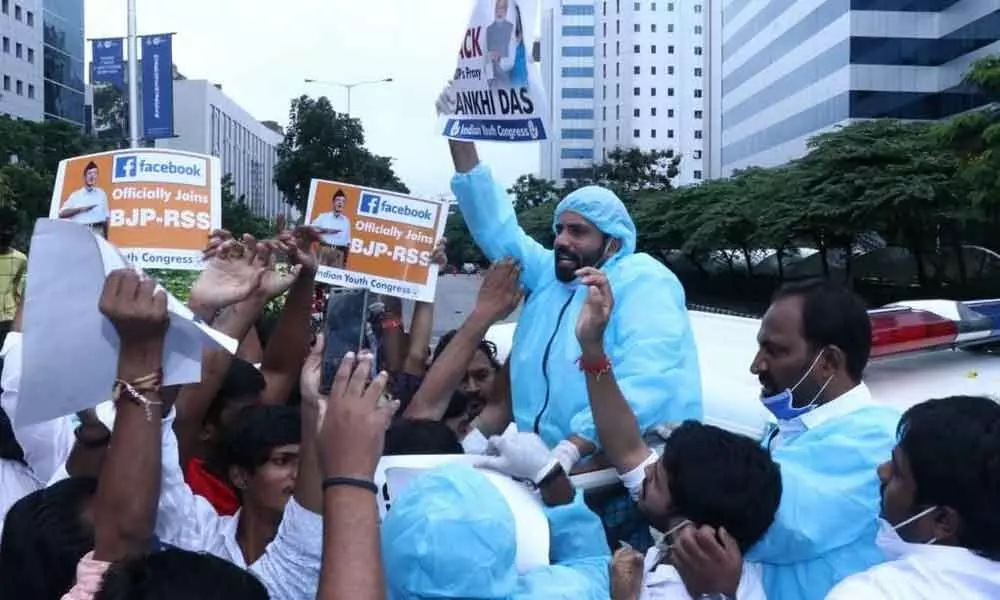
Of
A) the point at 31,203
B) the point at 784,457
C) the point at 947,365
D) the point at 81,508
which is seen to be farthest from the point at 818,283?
the point at 31,203

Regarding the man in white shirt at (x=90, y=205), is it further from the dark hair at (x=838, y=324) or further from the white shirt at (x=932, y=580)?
the white shirt at (x=932, y=580)

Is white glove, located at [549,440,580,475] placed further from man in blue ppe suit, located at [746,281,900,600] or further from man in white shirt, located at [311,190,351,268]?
man in white shirt, located at [311,190,351,268]

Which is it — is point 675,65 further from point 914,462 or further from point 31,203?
point 914,462

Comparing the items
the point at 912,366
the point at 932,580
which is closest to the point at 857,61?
the point at 912,366

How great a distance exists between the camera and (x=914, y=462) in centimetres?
187

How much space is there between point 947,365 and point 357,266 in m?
2.22

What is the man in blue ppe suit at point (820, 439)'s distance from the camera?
2201 mm

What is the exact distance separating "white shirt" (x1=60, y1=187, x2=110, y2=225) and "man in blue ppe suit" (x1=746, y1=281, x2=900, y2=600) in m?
2.02

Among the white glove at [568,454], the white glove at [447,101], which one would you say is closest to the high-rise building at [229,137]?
the white glove at [447,101]

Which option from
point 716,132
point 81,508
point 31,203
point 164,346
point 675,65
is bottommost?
point 81,508

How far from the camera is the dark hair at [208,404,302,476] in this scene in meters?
2.67

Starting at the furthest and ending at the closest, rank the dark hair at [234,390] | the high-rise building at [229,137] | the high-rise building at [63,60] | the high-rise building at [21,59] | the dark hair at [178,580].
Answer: the high-rise building at [63,60], the high-rise building at [229,137], the high-rise building at [21,59], the dark hair at [234,390], the dark hair at [178,580]

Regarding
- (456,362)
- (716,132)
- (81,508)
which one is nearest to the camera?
(81,508)

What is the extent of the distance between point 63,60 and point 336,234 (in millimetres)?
81046
